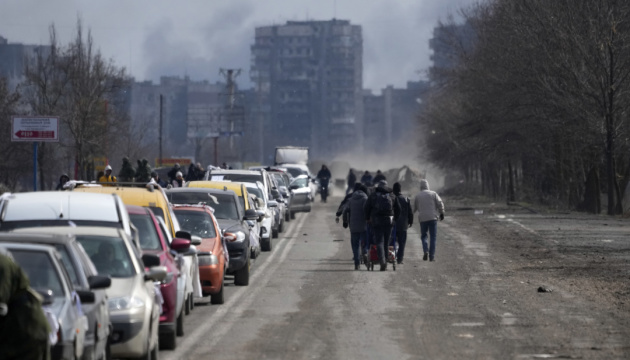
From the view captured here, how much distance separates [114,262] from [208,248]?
19.0 ft

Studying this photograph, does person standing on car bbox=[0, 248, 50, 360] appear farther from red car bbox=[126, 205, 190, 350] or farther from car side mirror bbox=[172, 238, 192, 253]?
car side mirror bbox=[172, 238, 192, 253]

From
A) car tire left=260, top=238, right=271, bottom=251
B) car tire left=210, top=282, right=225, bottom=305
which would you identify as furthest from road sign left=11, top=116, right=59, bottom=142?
car tire left=210, top=282, right=225, bottom=305

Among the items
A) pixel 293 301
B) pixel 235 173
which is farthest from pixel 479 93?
pixel 293 301

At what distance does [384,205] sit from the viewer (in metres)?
23.0

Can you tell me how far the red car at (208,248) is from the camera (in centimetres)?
1684

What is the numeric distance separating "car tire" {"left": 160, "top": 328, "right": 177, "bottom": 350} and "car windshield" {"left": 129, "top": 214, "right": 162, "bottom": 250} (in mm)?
1643

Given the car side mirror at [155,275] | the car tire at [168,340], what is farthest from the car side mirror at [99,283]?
the car tire at [168,340]

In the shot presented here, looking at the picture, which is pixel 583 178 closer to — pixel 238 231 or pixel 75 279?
pixel 238 231

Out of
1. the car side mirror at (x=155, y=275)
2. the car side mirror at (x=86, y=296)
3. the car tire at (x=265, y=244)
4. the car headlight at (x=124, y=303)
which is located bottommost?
the car tire at (x=265, y=244)

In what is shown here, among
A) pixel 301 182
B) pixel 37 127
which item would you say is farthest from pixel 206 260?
pixel 301 182

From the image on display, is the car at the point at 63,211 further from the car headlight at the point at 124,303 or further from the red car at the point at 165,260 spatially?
the car headlight at the point at 124,303

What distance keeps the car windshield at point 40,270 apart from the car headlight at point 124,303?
4.37 feet

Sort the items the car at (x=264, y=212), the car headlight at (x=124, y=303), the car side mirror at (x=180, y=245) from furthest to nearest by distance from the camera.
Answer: the car at (x=264, y=212) → the car side mirror at (x=180, y=245) → the car headlight at (x=124, y=303)

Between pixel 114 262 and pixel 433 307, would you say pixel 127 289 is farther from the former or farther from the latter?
pixel 433 307
